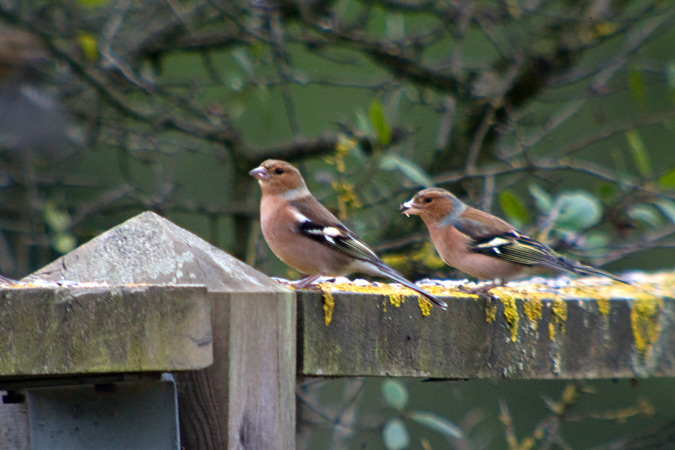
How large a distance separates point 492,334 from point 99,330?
1079mm

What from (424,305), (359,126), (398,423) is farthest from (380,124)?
(424,305)

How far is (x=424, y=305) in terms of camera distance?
84.0 inches

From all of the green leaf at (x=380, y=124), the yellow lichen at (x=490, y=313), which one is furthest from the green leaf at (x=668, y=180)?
the yellow lichen at (x=490, y=313)

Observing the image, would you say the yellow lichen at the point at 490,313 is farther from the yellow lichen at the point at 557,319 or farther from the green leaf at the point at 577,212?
the green leaf at the point at 577,212

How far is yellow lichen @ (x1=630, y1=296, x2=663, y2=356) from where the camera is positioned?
259 centimetres

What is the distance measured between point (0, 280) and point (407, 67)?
316cm

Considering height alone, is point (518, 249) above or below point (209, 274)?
above

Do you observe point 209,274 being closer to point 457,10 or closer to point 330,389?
point 457,10

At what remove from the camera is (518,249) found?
143 inches

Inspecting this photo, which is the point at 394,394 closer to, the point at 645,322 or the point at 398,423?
the point at 398,423

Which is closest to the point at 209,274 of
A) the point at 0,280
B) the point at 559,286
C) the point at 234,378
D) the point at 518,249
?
the point at 234,378

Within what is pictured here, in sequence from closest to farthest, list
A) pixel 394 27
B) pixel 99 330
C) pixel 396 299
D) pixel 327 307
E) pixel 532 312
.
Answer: pixel 99 330 < pixel 327 307 < pixel 396 299 < pixel 532 312 < pixel 394 27

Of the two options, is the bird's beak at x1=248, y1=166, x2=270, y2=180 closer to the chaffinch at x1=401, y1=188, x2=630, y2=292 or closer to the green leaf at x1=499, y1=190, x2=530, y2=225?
the chaffinch at x1=401, y1=188, x2=630, y2=292

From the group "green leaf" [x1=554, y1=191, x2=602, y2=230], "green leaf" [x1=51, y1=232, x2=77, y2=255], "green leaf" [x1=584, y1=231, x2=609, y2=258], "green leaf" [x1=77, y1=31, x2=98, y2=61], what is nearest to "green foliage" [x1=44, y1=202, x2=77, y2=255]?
"green leaf" [x1=51, y1=232, x2=77, y2=255]
